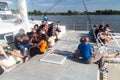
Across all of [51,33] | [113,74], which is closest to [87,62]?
[113,74]

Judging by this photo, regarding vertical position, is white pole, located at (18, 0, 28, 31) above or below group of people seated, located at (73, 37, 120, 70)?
above

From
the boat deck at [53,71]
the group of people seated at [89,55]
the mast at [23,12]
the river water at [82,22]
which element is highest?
the mast at [23,12]

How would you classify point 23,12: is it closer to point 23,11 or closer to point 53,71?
point 23,11

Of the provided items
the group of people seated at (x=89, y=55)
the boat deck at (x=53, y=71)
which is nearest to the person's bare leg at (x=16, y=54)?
the boat deck at (x=53, y=71)

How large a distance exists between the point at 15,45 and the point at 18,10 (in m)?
3.03

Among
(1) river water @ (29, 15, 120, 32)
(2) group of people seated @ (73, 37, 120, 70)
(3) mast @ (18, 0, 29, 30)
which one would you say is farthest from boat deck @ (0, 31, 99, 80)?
(1) river water @ (29, 15, 120, 32)

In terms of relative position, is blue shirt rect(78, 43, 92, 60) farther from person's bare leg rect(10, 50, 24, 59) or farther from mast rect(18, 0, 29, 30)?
mast rect(18, 0, 29, 30)

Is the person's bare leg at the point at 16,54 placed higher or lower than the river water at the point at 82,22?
higher

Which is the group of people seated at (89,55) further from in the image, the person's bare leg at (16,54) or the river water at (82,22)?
the river water at (82,22)

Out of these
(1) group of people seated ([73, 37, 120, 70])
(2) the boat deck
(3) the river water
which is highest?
(1) group of people seated ([73, 37, 120, 70])

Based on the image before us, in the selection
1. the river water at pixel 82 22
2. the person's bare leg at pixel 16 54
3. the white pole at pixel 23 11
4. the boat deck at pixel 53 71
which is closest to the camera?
the boat deck at pixel 53 71

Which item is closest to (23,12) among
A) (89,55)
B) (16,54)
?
(16,54)

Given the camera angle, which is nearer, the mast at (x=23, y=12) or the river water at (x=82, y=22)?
the mast at (x=23, y=12)

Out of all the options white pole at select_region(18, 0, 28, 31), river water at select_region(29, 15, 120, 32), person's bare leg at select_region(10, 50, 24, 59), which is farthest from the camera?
river water at select_region(29, 15, 120, 32)
